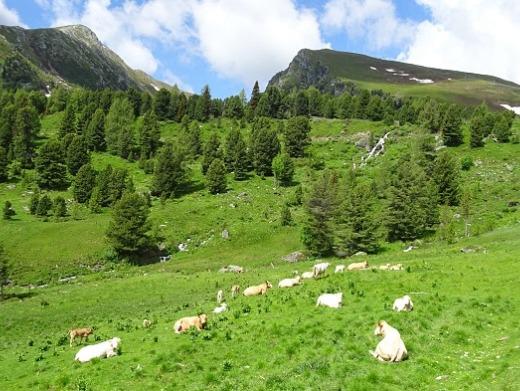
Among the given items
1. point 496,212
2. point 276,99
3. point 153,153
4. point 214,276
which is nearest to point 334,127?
point 276,99

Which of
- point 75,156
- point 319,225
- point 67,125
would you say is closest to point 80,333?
point 319,225

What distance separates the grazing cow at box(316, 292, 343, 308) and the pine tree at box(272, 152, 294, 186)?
82.5 m

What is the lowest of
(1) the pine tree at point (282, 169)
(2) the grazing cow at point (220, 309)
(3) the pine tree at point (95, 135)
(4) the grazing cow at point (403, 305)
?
(2) the grazing cow at point (220, 309)

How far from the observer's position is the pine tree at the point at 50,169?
107 m

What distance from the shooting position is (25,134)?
12606cm

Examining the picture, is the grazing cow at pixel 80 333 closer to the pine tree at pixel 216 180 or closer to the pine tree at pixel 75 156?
the pine tree at pixel 216 180

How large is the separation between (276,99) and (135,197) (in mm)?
105794

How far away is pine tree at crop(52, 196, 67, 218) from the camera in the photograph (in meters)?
88.1

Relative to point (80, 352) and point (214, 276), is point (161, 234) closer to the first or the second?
point (214, 276)

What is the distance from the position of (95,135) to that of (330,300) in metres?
121

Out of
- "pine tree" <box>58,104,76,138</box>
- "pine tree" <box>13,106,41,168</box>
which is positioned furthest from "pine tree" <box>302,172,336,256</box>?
"pine tree" <box>58,104,76,138</box>

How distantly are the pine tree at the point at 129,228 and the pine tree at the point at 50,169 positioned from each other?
41.0 metres

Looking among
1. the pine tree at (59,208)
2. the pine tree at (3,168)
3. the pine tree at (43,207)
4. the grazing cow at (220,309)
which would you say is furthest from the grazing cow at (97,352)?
the pine tree at (3,168)

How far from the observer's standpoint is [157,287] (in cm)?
4947
